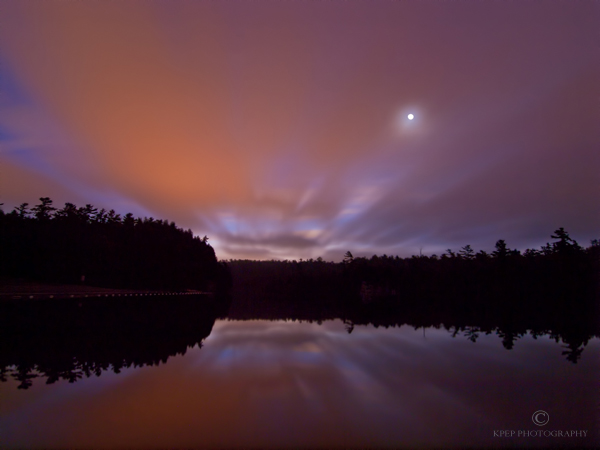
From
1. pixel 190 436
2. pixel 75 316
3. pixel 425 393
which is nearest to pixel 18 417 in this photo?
pixel 190 436

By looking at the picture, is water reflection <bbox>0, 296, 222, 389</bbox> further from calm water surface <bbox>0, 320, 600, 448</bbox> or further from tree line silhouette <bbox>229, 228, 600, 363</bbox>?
tree line silhouette <bbox>229, 228, 600, 363</bbox>

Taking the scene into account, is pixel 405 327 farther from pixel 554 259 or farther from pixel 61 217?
pixel 61 217

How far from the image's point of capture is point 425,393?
932 cm

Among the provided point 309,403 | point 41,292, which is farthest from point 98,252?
point 309,403

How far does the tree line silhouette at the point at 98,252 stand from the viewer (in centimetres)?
6038

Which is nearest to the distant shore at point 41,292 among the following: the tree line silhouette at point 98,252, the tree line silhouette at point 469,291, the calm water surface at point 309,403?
the tree line silhouette at point 98,252

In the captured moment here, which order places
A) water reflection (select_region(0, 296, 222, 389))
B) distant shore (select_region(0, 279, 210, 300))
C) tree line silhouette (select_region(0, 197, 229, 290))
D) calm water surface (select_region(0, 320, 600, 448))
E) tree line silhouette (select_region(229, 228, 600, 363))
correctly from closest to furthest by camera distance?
calm water surface (select_region(0, 320, 600, 448)), water reflection (select_region(0, 296, 222, 389)), distant shore (select_region(0, 279, 210, 300)), tree line silhouette (select_region(229, 228, 600, 363)), tree line silhouette (select_region(0, 197, 229, 290))

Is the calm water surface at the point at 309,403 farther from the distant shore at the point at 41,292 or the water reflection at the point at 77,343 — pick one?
the distant shore at the point at 41,292

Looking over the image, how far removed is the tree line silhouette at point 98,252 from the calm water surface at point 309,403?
57.1 m

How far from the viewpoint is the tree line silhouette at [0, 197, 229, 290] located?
60375 mm

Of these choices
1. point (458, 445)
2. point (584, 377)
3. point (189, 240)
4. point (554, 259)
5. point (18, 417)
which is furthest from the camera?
point (189, 240)

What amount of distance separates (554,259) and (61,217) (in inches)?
4209

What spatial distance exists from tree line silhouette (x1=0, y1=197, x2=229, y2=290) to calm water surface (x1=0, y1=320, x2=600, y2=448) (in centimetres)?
5705

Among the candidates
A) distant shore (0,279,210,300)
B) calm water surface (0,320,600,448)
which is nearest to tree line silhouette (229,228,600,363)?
calm water surface (0,320,600,448)
